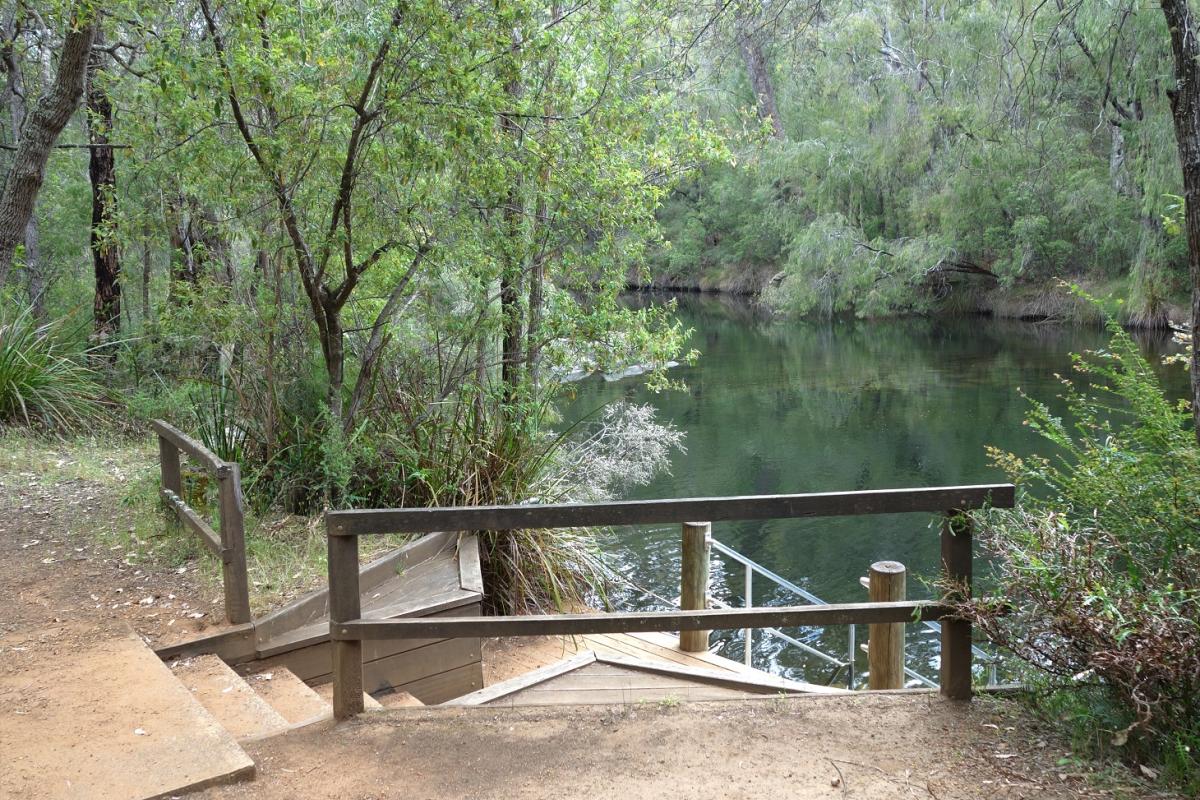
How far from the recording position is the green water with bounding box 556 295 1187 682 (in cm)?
1316

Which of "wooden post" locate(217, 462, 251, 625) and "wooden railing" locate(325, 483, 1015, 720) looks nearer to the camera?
"wooden railing" locate(325, 483, 1015, 720)

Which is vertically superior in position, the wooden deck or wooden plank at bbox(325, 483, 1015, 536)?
wooden plank at bbox(325, 483, 1015, 536)

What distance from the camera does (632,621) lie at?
13.2ft

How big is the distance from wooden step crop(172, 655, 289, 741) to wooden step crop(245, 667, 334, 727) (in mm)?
131

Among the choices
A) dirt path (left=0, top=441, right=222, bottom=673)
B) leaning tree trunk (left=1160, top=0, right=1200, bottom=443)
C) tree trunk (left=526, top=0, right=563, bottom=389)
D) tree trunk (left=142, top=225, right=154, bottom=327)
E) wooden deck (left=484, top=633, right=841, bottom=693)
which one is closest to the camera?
leaning tree trunk (left=1160, top=0, right=1200, bottom=443)

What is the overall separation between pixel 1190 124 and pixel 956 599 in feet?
7.81

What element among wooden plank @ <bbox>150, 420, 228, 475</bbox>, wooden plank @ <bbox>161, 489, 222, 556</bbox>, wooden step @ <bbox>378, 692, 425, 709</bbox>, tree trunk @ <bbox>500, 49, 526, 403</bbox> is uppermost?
tree trunk @ <bbox>500, 49, 526, 403</bbox>

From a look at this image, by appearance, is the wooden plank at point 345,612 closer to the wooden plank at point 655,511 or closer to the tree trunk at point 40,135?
the wooden plank at point 655,511

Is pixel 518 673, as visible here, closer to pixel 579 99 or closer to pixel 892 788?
pixel 892 788

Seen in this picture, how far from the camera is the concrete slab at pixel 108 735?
357 centimetres

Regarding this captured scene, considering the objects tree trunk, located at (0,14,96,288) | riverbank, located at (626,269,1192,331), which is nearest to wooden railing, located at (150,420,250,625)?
tree trunk, located at (0,14,96,288)

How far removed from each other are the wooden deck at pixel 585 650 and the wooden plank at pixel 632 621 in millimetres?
2927

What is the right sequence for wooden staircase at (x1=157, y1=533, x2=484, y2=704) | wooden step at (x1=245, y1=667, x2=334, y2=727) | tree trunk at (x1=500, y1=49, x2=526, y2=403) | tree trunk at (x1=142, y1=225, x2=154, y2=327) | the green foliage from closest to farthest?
1. wooden step at (x1=245, y1=667, x2=334, y2=727)
2. wooden staircase at (x1=157, y1=533, x2=484, y2=704)
3. tree trunk at (x1=500, y1=49, x2=526, y2=403)
4. tree trunk at (x1=142, y1=225, x2=154, y2=327)
5. the green foliage

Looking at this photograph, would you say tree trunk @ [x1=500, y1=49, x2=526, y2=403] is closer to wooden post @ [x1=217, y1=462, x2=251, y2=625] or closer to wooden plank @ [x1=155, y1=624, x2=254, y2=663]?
wooden post @ [x1=217, y1=462, x2=251, y2=625]
